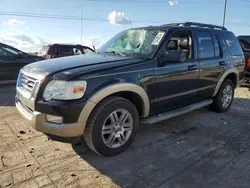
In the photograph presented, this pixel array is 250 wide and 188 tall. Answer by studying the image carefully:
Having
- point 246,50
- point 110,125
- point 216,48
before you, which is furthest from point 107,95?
point 246,50

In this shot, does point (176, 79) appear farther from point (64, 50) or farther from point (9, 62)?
point (64, 50)

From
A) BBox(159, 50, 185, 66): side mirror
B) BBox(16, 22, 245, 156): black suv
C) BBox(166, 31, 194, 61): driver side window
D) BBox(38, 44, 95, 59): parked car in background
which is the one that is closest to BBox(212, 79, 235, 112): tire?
BBox(16, 22, 245, 156): black suv

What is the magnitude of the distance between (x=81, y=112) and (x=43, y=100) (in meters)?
0.49

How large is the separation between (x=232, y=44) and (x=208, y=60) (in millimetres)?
1307

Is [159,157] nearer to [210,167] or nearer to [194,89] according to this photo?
[210,167]

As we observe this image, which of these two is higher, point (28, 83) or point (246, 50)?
point (246, 50)

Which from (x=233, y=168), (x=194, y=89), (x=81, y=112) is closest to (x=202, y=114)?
(x=194, y=89)

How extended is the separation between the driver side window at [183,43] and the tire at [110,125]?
154cm

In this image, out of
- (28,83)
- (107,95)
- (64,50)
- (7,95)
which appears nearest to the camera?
(107,95)

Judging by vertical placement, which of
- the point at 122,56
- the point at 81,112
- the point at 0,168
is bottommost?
the point at 0,168

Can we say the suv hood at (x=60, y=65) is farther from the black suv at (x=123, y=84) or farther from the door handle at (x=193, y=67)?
the door handle at (x=193, y=67)

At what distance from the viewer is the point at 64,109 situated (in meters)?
2.92

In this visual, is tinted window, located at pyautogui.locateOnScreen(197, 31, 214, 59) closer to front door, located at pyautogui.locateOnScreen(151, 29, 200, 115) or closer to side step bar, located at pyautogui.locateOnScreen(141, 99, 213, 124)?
front door, located at pyautogui.locateOnScreen(151, 29, 200, 115)

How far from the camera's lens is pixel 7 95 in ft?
23.7
